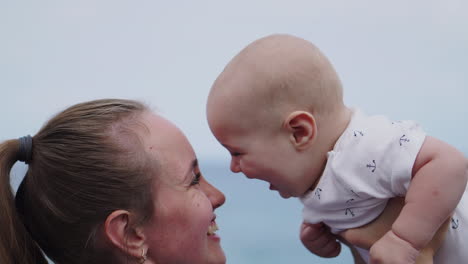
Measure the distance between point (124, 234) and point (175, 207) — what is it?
0.11 metres

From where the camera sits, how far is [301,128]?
1164 mm

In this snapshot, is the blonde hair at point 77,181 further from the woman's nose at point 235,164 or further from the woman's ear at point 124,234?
the woman's nose at point 235,164

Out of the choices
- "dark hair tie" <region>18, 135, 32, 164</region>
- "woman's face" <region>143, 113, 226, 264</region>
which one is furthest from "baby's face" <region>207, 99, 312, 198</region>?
"dark hair tie" <region>18, 135, 32, 164</region>

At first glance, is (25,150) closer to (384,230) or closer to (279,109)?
(279,109)

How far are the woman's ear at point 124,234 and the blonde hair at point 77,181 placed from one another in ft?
0.07

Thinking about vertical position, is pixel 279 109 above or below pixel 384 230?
above

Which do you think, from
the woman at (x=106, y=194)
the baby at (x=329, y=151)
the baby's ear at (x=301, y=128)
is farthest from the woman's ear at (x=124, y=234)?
the baby's ear at (x=301, y=128)

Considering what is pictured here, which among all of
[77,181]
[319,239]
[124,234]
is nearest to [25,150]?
[77,181]

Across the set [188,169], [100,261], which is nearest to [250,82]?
[188,169]

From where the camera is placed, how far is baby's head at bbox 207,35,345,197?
1147mm

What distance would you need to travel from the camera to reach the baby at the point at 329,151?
1062mm

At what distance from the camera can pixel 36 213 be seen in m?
1.22

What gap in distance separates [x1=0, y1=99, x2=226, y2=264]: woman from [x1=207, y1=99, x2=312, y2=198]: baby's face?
0.11 m

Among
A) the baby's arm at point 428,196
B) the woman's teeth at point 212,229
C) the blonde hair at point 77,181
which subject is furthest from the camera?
the woman's teeth at point 212,229
